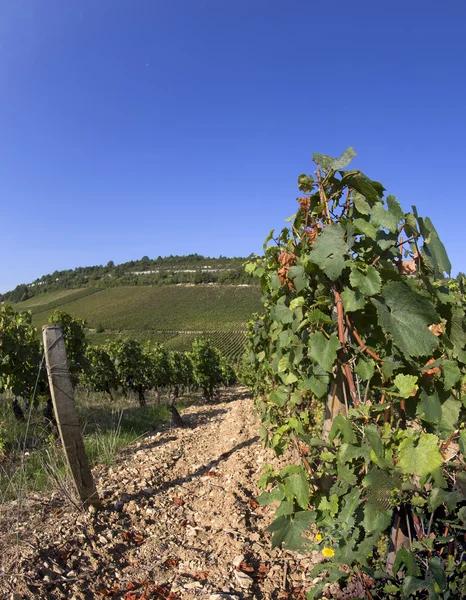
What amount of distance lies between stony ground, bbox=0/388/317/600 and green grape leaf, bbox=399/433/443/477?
3.60 ft

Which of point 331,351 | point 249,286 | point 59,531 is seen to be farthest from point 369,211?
point 249,286

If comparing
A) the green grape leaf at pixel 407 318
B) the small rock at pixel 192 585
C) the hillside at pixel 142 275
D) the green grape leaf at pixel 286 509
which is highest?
the hillside at pixel 142 275

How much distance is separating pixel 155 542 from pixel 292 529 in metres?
1.17

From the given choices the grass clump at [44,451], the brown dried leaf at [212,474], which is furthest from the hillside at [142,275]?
the brown dried leaf at [212,474]

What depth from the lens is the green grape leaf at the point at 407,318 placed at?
141cm

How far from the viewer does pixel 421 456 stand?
1.33 meters

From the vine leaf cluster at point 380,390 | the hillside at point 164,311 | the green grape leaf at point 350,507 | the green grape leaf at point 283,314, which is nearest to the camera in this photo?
the vine leaf cluster at point 380,390

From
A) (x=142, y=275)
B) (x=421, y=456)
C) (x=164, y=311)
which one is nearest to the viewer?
(x=421, y=456)

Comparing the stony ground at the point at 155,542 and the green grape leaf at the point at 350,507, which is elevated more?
the green grape leaf at the point at 350,507

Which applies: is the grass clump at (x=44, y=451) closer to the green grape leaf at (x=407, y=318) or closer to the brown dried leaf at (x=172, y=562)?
the brown dried leaf at (x=172, y=562)

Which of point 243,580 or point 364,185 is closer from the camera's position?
point 364,185

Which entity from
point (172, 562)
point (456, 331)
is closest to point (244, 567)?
point (172, 562)

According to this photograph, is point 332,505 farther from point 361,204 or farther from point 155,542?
point 155,542

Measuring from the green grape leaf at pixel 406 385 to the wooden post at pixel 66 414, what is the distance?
225cm
